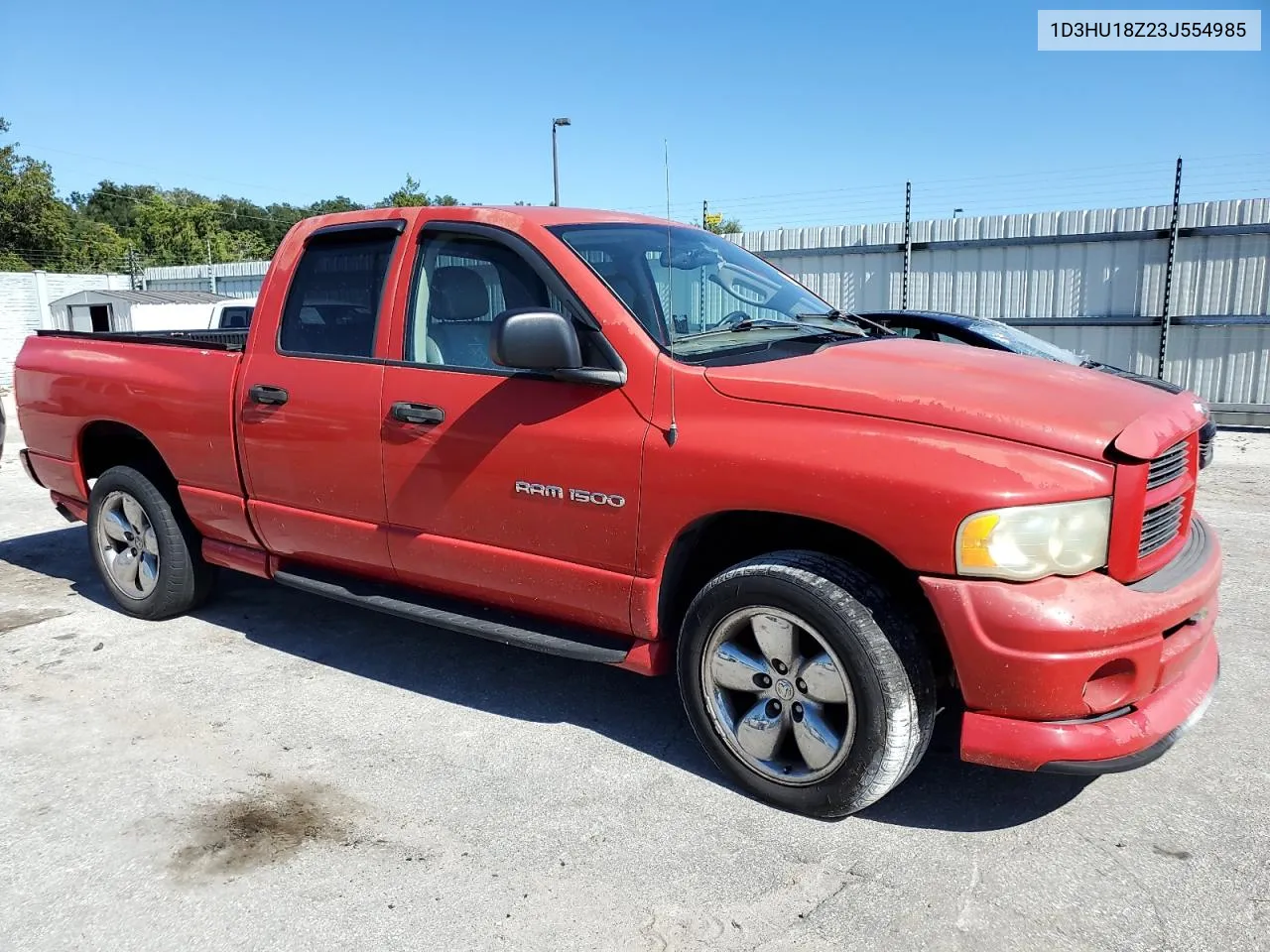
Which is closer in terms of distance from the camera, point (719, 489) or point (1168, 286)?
point (719, 489)

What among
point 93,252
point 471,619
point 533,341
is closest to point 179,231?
point 93,252

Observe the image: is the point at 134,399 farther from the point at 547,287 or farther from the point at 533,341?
the point at 533,341

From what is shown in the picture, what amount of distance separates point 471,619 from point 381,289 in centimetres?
139

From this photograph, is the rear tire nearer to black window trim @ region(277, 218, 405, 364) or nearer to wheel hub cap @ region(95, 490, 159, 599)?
wheel hub cap @ region(95, 490, 159, 599)

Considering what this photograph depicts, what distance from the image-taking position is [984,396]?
2920mm

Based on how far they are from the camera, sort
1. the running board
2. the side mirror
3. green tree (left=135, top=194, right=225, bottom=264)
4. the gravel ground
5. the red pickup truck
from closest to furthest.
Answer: the gravel ground, the red pickup truck, the side mirror, the running board, green tree (left=135, top=194, right=225, bottom=264)

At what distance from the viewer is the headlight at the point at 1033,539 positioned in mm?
2643

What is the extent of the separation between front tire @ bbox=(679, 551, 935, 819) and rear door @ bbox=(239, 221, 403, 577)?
5.03ft

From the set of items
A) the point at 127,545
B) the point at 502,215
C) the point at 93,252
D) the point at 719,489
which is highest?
the point at 93,252

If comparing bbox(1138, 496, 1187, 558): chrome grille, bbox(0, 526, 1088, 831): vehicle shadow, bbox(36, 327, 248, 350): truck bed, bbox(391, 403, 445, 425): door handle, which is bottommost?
bbox(0, 526, 1088, 831): vehicle shadow

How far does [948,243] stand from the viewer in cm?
1438

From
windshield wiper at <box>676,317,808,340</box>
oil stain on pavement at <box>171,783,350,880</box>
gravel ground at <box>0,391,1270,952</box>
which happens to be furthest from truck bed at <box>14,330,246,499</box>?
windshield wiper at <box>676,317,808,340</box>

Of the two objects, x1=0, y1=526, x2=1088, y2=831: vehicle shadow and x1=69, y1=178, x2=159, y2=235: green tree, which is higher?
x1=69, y1=178, x2=159, y2=235: green tree

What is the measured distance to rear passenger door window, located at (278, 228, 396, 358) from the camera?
13.2 ft
